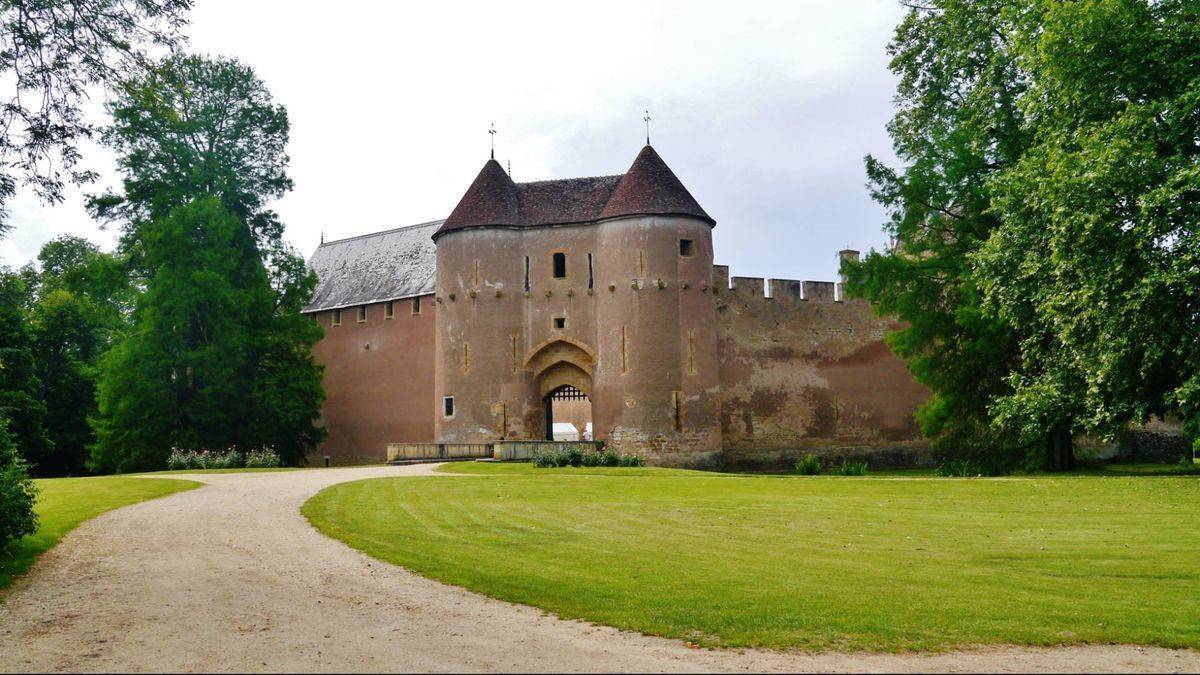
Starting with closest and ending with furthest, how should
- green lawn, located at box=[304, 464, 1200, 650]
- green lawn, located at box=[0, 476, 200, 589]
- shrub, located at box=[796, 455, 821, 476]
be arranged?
1. green lawn, located at box=[304, 464, 1200, 650]
2. green lawn, located at box=[0, 476, 200, 589]
3. shrub, located at box=[796, 455, 821, 476]

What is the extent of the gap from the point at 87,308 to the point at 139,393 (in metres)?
7.93

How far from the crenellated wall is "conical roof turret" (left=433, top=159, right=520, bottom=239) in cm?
813

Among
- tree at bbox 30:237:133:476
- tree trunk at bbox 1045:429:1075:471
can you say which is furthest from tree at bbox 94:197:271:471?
tree trunk at bbox 1045:429:1075:471

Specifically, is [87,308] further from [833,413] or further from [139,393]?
[833,413]

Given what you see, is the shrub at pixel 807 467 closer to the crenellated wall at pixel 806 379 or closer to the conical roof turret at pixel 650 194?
the crenellated wall at pixel 806 379

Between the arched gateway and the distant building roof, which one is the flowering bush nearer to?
the arched gateway

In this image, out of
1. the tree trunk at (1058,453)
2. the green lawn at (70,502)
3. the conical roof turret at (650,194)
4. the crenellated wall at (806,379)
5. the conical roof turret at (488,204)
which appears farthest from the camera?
the crenellated wall at (806,379)

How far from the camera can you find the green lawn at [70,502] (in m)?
12.0

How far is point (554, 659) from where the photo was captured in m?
6.97

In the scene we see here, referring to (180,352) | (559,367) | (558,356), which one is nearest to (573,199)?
(558,356)

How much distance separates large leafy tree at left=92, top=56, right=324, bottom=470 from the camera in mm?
33969

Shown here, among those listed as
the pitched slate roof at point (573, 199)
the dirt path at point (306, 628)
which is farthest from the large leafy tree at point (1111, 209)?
the pitched slate roof at point (573, 199)

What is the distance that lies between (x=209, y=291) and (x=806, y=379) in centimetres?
2246

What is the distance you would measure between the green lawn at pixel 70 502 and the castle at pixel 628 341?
586 inches
